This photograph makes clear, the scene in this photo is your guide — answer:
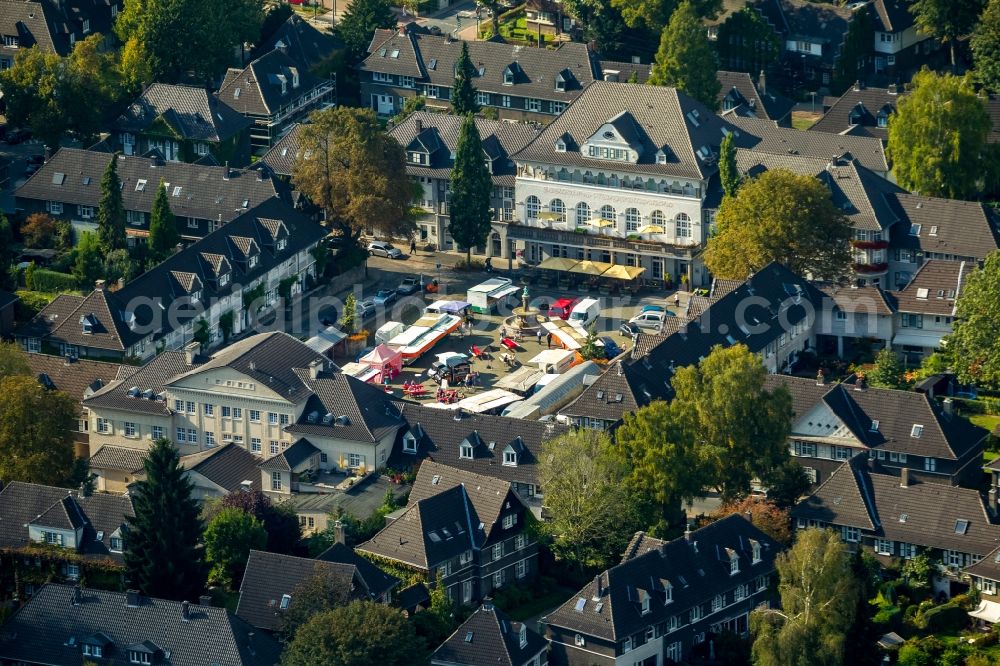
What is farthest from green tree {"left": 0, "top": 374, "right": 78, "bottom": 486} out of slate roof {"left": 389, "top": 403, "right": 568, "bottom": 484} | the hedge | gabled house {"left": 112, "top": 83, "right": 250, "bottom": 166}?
gabled house {"left": 112, "top": 83, "right": 250, "bottom": 166}

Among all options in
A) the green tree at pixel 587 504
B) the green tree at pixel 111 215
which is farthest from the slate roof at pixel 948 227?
the green tree at pixel 111 215

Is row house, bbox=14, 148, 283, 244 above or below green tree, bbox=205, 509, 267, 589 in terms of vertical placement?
above

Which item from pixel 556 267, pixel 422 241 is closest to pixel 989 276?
pixel 556 267

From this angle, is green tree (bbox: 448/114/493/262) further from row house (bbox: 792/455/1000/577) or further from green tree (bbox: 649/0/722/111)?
row house (bbox: 792/455/1000/577)

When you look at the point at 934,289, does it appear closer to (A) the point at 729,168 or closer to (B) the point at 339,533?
(A) the point at 729,168

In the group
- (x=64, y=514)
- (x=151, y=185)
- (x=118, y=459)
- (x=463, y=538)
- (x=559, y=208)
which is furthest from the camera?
(x=559, y=208)

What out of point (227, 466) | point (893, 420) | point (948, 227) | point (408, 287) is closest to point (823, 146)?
point (948, 227)
